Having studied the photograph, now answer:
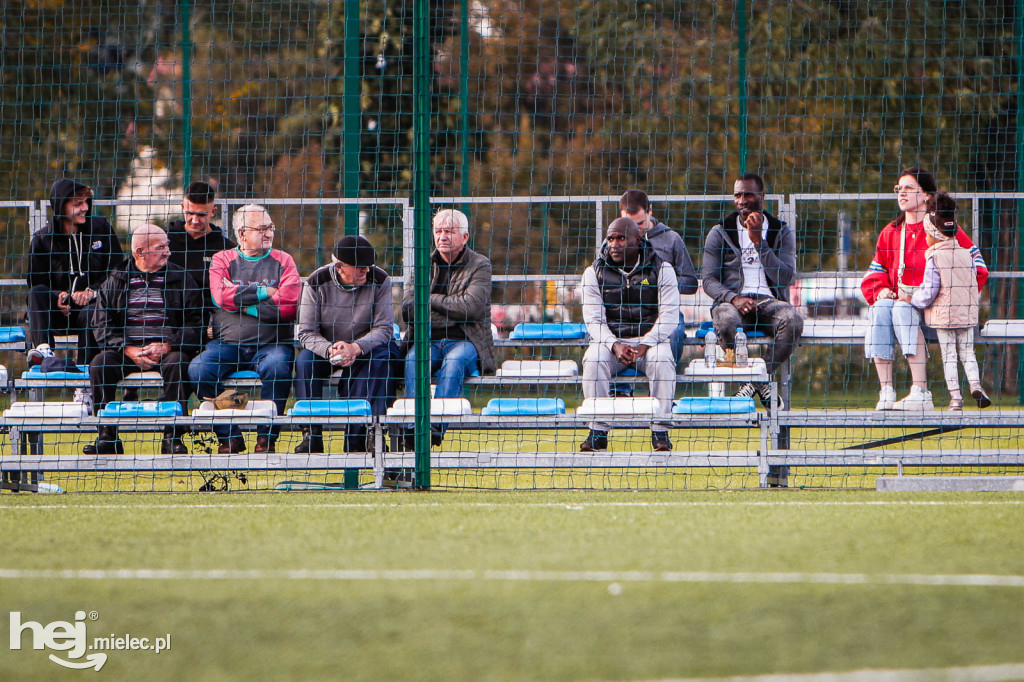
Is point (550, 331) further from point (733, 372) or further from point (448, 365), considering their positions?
point (733, 372)

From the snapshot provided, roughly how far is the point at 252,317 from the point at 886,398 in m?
3.75

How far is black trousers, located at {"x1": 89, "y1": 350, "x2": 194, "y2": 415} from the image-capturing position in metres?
7.11

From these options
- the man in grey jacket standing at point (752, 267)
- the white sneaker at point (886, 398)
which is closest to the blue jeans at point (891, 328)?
the white sneaker at point (886, 398)

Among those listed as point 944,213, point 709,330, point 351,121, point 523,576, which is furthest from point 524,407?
point 523,576

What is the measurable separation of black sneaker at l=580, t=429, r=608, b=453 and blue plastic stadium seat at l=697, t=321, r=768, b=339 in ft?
3.66

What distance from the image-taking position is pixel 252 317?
7258mm

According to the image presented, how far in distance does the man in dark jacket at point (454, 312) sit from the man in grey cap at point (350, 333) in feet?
0.54

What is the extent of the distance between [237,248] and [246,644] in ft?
15.6

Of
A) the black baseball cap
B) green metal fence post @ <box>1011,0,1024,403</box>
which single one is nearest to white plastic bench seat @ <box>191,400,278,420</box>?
the black baseball cap

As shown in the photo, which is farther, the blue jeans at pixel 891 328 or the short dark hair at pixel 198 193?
the short dark hair at pixel 198 193

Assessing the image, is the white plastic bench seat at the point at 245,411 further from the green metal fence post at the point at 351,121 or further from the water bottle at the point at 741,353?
the water bottle at the point at 741,353

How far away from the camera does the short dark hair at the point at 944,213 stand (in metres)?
7.28

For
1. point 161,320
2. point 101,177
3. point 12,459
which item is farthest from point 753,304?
point 101,177

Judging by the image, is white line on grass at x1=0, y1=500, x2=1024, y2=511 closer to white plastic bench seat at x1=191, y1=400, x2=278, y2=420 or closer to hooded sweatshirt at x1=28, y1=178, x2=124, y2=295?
white plastic bench seat at x1=191, y1=400, x2=278, y2=420
